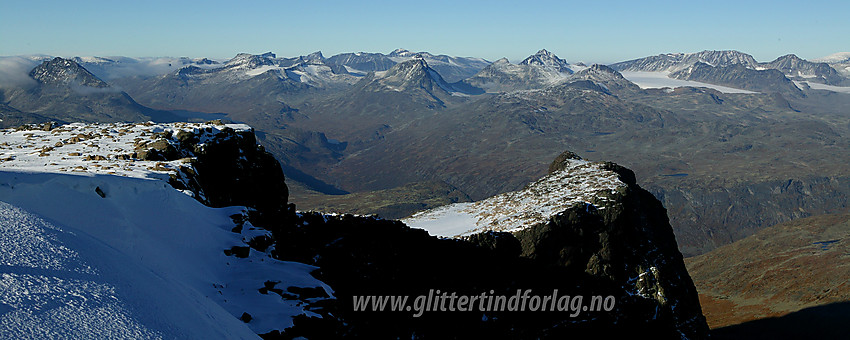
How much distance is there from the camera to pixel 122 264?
47.5 feet

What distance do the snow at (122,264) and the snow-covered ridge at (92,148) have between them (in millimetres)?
314

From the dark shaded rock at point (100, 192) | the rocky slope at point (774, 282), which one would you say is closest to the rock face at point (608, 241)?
the dark shaded rock at point (100, 192)

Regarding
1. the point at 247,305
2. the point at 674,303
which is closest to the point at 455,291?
the point at 247,305

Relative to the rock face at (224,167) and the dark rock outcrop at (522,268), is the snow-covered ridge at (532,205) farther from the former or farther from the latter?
the rock face at (224,167)

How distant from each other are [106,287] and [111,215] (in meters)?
8.56

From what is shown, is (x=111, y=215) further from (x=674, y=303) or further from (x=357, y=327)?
(x=674, y=303)

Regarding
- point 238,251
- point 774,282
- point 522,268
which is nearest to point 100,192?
point 238,251

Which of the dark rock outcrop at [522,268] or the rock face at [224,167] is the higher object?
the rock face at [224,167]

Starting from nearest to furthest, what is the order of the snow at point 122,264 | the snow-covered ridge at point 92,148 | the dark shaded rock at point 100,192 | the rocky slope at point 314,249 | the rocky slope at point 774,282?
the snow at point 122,264 < the rocky slope at point 314,249 < the dark shaded rock at point 100,192 < the snow-covered ridge at point 92,148 < the rocky slope at point 774,282

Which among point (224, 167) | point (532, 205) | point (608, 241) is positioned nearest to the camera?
point (224, 167)

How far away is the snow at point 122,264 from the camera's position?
11.5 m

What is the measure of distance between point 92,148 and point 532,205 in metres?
38.3

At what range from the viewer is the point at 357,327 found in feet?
71.2

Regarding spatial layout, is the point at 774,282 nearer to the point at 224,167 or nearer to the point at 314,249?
the point at 314,249
